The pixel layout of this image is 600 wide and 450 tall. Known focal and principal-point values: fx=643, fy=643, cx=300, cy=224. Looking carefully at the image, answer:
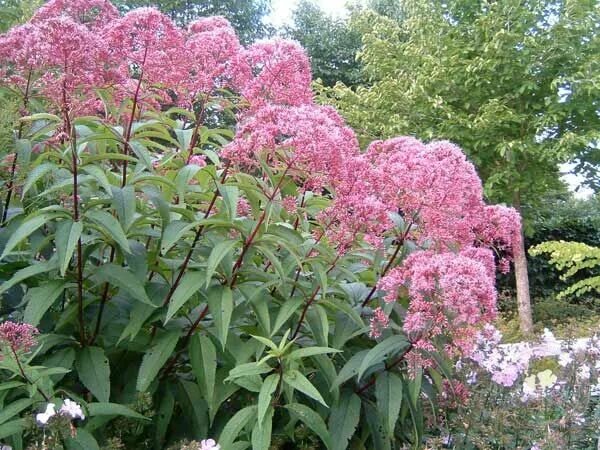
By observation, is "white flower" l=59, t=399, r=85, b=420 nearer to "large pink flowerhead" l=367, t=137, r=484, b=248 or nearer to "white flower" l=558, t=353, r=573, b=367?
"large pink flowerhead" l=367, t=137, r=484, b=248

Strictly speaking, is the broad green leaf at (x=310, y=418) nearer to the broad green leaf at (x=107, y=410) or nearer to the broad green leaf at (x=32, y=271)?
the broad green leaf at (x=107, y=410)

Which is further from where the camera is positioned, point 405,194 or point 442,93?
point 442,93

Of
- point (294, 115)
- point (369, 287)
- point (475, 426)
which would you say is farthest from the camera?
point (369, 287)

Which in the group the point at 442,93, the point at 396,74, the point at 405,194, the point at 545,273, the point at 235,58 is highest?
the point at 396,74

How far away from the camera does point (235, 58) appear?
224 cm

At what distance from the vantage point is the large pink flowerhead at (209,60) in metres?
2.19

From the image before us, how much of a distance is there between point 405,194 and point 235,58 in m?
0.75

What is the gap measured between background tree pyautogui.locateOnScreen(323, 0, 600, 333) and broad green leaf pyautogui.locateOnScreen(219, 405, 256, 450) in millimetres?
8925

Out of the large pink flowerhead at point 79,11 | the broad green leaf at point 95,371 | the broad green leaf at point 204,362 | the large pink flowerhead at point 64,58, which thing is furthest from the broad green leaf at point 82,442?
the large pink flowerhead at point 79,11

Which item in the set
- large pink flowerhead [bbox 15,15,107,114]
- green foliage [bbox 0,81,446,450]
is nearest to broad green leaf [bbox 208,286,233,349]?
green foliage [bbox 0,81,446,450]

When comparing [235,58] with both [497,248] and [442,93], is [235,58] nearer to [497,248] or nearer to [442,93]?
[497,248]

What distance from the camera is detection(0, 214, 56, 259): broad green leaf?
1.76 metres

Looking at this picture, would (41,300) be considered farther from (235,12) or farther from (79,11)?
(235,12)

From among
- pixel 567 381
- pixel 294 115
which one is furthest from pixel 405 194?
pixel 567 381
